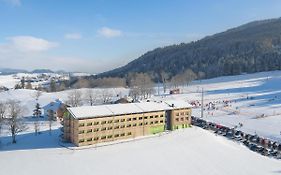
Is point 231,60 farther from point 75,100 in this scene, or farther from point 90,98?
point 75,100

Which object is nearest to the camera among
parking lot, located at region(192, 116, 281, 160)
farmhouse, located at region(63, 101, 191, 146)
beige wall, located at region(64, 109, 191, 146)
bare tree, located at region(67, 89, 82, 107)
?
beige wall, located at region(64, 109, 191, 146)

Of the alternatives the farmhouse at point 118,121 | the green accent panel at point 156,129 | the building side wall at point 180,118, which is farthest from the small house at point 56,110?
the building side wall at point 180,118

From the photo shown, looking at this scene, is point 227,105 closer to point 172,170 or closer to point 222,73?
point 172,170

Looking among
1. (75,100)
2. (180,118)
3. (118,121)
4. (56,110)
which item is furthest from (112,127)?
(75,100)

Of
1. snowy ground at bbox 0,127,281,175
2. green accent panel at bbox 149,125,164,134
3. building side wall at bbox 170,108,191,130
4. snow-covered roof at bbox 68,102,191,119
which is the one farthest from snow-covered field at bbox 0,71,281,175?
snow-covered roof at bbox 68,102,191,119

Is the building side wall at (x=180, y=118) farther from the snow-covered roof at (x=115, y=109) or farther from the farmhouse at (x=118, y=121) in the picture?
the snow-covered roof at (x=115, y=109)

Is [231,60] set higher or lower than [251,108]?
higher

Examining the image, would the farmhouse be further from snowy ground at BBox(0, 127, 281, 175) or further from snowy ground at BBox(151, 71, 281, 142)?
snowy ground at BBox(151, 71, 281, 142)
